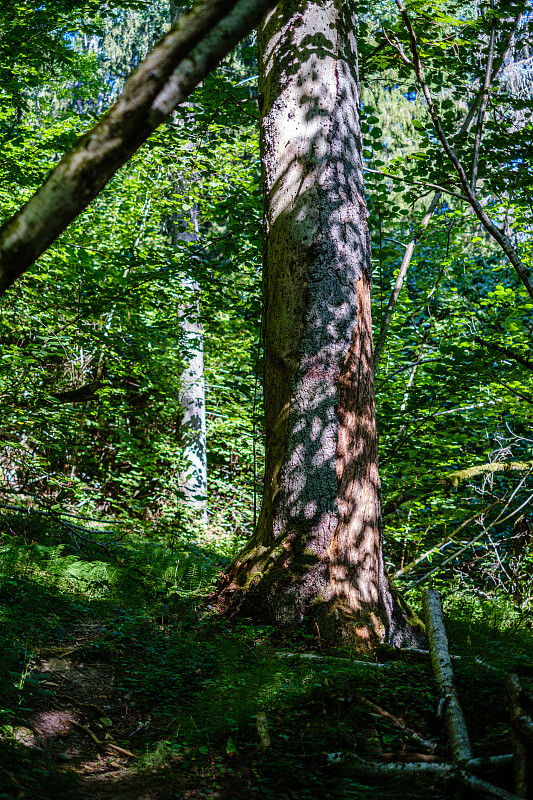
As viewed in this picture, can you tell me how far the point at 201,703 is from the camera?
2488mm

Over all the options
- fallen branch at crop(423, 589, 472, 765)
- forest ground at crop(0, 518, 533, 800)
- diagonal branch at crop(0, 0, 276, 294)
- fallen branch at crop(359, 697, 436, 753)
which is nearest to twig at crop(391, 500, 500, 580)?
forest ground at crop(0, 518, 533, 800)

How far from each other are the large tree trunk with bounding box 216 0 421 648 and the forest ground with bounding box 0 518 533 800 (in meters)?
0.30

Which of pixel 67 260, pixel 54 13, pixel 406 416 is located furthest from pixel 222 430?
pixel 54 13

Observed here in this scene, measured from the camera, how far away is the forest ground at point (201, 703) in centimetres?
192

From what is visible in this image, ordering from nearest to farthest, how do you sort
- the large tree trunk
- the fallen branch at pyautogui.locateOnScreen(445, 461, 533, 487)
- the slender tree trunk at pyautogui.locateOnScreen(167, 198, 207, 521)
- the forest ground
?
the forest ground
the large tree trunk
the fallen branch at pyautogui.locateOnScreen(445, 461, 533, 487)
the slender tree trunk at pyautogui.locateOnScreen(167, 198, 207, 521)

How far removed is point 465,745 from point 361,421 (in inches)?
73.4

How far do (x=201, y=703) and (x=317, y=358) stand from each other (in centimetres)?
197

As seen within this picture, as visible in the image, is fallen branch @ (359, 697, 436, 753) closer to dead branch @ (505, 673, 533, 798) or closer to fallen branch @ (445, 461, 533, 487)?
dead branch @ (505, 673, 533, 798)

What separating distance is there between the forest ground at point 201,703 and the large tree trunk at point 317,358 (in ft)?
0.98

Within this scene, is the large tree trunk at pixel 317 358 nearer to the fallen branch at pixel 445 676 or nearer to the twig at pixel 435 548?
the fallen branch at pixel 445 676

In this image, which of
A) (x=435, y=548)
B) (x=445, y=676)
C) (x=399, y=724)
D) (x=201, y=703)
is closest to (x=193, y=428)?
(x=435, y=548)

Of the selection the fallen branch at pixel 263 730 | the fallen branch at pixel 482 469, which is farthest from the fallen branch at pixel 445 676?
the fallen branch at pixel 482 469

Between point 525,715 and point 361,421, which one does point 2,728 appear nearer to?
point 525,715

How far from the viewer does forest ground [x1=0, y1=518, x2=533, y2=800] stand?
6.29ft
